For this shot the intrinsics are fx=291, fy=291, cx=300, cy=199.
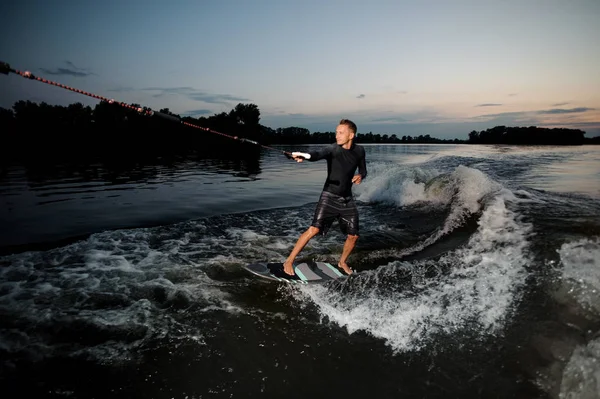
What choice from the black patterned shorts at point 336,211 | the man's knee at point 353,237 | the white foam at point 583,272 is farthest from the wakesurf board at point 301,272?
the white foam at point 583,272

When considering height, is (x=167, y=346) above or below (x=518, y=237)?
below

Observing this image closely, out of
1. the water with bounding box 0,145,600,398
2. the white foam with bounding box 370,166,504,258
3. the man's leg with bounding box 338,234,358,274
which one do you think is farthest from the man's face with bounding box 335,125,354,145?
the white foam with bounding box 370,166,504,258

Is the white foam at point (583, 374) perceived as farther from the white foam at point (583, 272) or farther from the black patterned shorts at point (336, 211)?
the black patterned shorts at point (336, 211)

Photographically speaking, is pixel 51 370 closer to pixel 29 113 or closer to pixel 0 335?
pixel 0 335

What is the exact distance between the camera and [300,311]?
4.71m

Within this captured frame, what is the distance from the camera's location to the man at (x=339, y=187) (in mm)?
5691

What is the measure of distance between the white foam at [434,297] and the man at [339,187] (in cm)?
88

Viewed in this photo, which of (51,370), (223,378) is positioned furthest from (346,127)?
(51,370)

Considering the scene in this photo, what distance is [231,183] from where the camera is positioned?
695 inches

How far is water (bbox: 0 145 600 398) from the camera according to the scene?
324 cm

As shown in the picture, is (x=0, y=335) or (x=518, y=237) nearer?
(x=0, y=335)

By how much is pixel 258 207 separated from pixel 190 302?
7.33 m

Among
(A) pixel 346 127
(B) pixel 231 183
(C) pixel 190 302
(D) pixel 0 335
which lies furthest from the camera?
(B) pixel 231 183

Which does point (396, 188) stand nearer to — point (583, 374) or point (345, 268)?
point (345, 268)
